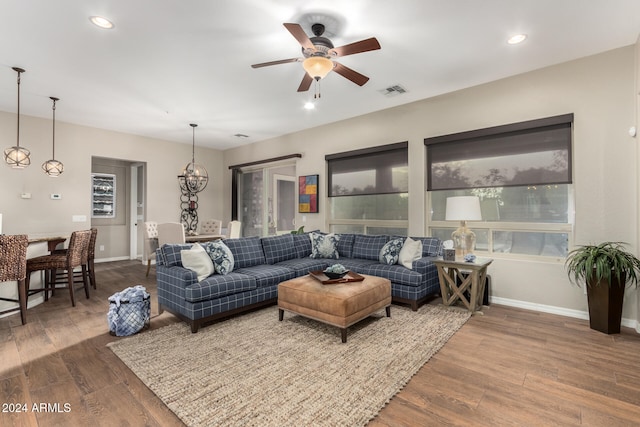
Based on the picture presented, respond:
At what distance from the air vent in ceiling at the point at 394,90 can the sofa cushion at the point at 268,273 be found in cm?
279

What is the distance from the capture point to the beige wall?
3232 millimetres

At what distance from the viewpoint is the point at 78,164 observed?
19.4ft

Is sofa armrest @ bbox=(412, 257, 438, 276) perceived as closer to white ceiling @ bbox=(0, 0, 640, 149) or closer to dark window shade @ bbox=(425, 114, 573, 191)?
dark window shade @ bbox=(425, 114, 573, 191)

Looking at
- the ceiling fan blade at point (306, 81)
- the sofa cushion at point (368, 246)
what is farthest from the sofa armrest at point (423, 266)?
the ceiling fan blade at point (306, 81)

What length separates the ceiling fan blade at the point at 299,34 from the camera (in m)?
2.27

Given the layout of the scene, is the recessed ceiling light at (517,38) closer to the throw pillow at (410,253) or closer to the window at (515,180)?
the window at (515,180)

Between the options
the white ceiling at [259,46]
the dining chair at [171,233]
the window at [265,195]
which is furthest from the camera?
the window at [265,195]

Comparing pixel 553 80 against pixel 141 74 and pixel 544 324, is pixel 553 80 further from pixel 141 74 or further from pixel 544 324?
pixel 141 74

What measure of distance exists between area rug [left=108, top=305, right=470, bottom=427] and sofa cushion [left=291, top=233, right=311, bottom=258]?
1.52 meters

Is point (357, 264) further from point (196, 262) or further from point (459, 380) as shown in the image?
point (459, 380)

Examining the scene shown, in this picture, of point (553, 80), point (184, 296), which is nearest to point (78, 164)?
point (184, 296)

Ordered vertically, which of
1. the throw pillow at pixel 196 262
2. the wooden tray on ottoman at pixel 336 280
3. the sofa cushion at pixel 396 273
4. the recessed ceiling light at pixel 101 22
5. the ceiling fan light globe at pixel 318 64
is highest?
the recessed ceiling light at pixel 101 22

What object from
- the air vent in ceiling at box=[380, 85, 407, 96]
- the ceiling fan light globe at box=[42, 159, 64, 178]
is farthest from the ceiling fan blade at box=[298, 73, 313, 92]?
the ceiling fan light globe at box=[42, 159, 64, 178]

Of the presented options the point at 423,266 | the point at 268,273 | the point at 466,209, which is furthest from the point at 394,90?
the point at 268,273
